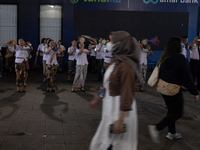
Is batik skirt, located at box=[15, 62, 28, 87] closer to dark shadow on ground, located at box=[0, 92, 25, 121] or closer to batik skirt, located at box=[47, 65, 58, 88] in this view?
dark shadow on ground, located at box=[0, 92, 25, 121]

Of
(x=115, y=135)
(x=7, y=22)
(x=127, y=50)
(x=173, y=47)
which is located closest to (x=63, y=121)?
(x=173, y=47)

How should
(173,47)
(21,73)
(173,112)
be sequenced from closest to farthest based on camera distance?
(173,112)
(173,47)
(21,73)

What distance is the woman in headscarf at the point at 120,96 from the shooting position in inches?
107

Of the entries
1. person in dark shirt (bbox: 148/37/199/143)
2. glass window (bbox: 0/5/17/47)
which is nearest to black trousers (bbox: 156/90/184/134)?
person in dark shirt (bbox: 148/37/199/143)

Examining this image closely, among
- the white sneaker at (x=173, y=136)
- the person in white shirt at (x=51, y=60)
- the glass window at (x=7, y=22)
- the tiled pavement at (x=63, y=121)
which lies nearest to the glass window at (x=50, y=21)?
the glass window at (x=7, y=22)

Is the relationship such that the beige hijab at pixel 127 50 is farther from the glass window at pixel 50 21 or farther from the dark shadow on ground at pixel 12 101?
the glass window at pixel 50 21

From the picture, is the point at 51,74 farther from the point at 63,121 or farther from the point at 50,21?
the point at 50,21

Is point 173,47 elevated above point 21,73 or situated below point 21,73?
above

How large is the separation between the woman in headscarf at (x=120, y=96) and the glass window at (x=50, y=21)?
48.4 ft

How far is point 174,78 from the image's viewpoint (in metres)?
4.28

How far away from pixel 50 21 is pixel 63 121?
1233 cm

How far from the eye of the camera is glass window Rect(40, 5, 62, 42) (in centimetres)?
1700

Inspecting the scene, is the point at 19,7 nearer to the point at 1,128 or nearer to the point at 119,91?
the point at 1,128

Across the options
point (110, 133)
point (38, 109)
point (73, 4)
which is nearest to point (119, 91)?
point (110, 133)
